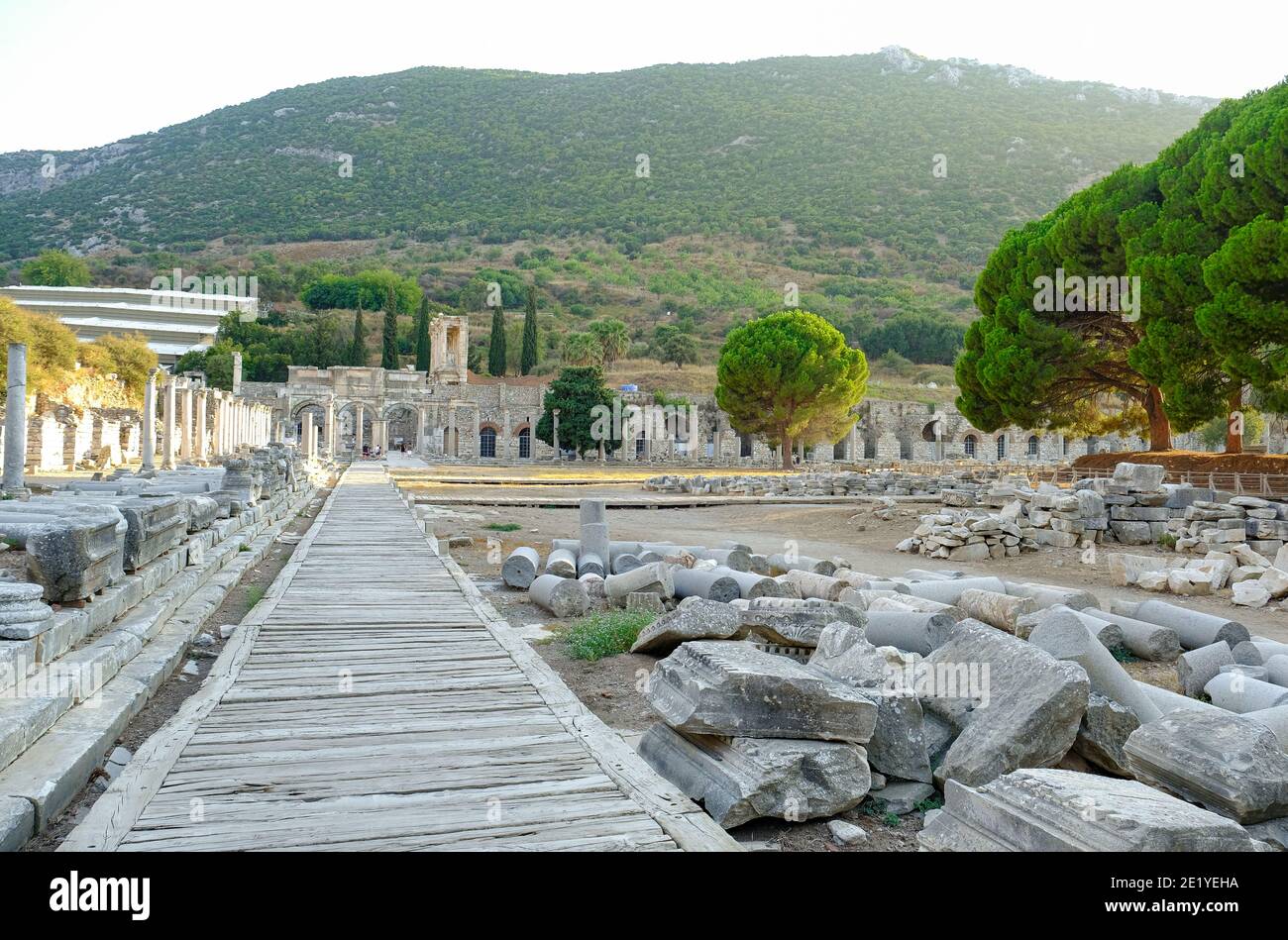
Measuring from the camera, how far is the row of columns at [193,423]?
2252 centimetres

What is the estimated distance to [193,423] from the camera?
3909cm

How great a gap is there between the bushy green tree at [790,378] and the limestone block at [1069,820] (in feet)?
120

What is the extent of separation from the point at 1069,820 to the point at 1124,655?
5.47 meters

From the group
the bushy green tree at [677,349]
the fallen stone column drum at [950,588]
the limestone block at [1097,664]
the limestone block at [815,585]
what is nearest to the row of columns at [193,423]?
the limestone block at [815,585]

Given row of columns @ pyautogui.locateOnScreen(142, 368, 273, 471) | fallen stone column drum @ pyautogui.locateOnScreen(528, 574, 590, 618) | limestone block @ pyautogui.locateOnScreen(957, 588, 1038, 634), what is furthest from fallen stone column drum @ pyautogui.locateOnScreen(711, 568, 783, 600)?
row of columns @ pyautogui.locateOnScreen(142, 368, 273, 471)

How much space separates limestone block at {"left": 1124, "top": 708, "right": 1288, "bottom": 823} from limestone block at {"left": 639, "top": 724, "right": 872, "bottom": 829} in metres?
1.28

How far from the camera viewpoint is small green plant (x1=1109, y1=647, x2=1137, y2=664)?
25.1 feet

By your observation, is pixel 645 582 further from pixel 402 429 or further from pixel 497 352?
pixel 402 429

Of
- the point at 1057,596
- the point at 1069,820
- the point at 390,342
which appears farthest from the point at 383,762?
the point at 390,342

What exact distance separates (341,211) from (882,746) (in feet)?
394

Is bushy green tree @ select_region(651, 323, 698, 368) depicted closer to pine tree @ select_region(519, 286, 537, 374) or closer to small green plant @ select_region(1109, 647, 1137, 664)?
pine tree @ select_region(519, 286, 537, 374)

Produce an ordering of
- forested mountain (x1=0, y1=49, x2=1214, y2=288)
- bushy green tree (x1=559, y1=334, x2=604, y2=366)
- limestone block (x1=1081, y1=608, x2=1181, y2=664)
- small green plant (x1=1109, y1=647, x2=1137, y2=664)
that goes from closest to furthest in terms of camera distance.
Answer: limestone block (x1=1081, y1=608, x2=1181, y2=664) → small green plant (x1=1109, y1=647, x2=1137, y2=664) → bushy green tree (x1=559, y1=334, x2=604, y2=366) → forested mountain (x1=0, y1=49, x2=1214, y2=288)

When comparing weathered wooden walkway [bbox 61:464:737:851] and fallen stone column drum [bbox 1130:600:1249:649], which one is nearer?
weathered wooden walkway [bbox 61:464:737:851]
